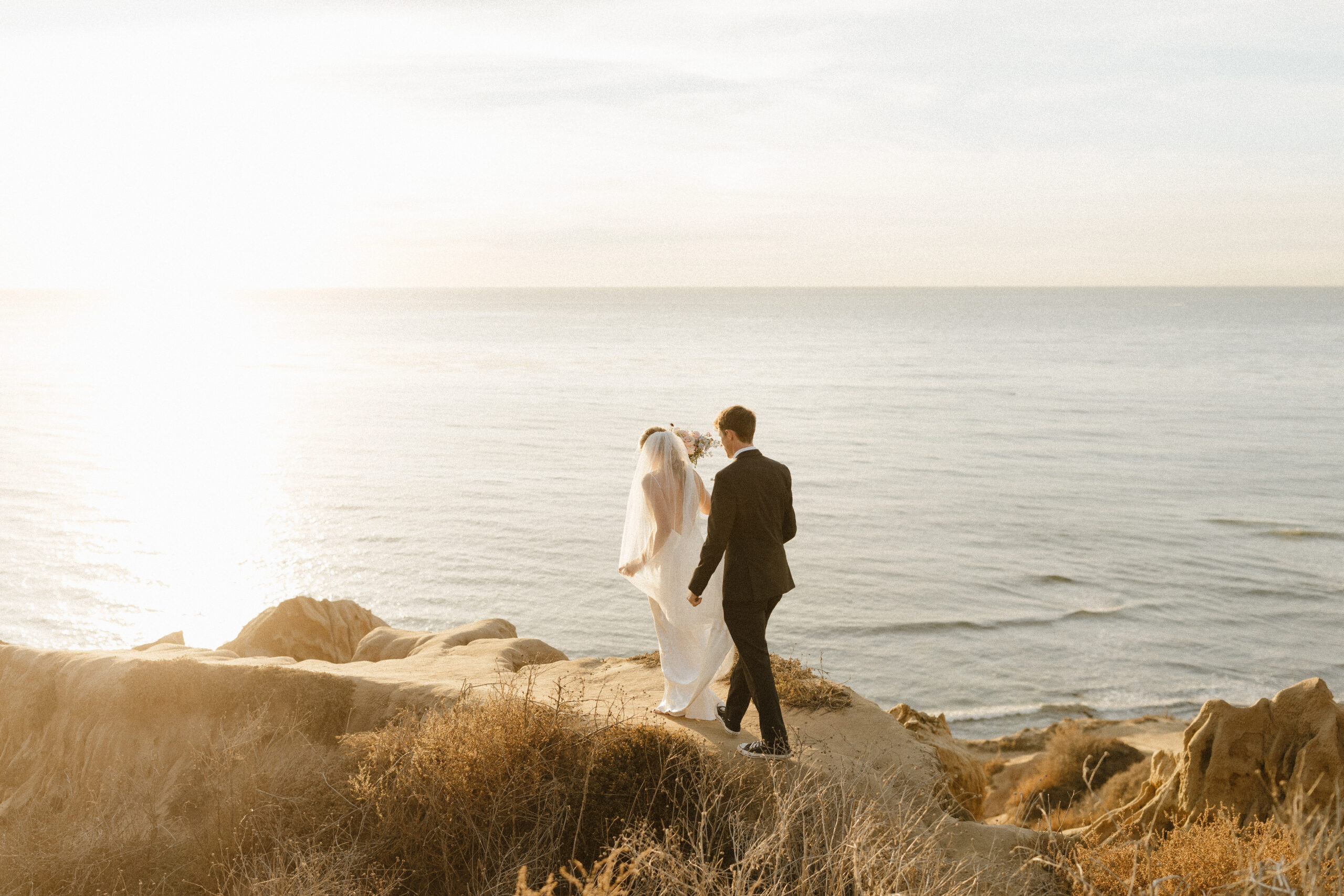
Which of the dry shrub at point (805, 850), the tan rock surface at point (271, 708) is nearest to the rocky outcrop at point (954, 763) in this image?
the tan rock surface at point (271, 708)

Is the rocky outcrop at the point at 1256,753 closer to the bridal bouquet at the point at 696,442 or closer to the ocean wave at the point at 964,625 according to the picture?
the bridal bouquet at the point at 696,442

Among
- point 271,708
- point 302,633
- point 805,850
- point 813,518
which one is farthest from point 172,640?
point 813,518

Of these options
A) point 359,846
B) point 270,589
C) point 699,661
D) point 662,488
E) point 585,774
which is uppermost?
point 662,488

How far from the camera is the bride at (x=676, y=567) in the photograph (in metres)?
8.19

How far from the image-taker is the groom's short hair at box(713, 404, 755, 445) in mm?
7324

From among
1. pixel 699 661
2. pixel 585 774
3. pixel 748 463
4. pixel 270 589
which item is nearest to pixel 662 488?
pixel 748 463

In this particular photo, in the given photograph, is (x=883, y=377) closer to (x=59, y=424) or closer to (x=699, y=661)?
(x=59, y=424)

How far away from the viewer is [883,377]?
2645 inches

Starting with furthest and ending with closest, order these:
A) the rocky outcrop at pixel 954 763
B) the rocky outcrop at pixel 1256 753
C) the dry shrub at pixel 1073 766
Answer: the dry shrub at pixel 1073 766
the rocky outcrop at pixel 954 763
the rocky outcrop at pixel 1256 753

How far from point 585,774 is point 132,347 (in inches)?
4626

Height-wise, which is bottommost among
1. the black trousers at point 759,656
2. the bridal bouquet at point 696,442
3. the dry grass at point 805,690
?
the dry grass at point 805,690

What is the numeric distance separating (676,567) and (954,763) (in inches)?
159

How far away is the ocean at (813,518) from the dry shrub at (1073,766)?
85.8 inches

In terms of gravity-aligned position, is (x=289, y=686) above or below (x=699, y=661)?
below
